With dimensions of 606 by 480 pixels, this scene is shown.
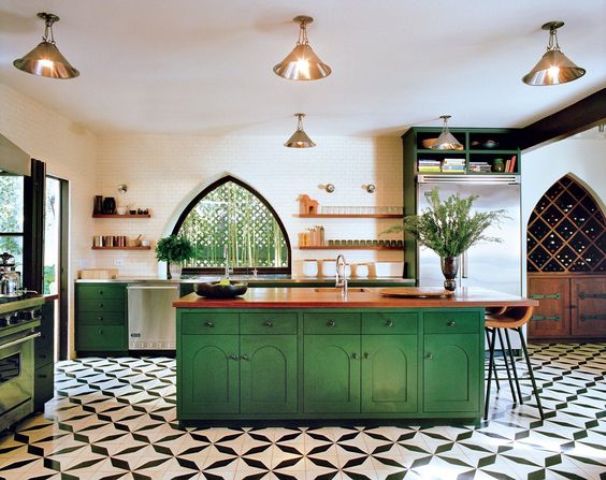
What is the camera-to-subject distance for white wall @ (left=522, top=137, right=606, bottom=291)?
252 inches

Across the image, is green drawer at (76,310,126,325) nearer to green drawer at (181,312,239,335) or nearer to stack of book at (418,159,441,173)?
green drawer at (181,312,239,335)

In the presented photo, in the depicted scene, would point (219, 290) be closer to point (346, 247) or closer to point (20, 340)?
point (20, 340)

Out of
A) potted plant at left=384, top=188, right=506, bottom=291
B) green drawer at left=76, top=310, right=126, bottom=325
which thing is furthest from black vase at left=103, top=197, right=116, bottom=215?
potted plant at left=384, top=188, right=506, bottom=291

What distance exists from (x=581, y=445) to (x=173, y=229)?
5.28m

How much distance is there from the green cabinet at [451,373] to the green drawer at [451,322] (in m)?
0.04

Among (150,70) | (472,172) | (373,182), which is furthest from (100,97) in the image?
(472,172)

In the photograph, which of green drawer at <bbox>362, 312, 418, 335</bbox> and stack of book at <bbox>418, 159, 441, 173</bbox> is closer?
green drawer at <bbox>362, 312, 418, 335</bbox>

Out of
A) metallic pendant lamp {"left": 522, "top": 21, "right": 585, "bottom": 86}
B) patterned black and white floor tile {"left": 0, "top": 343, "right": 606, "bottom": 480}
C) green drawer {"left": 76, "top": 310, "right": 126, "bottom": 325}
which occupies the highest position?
metallic pendant lamp {"left": 522, "top": 21, "right": 585, "bottom": 86}

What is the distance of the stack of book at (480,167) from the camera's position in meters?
5.92

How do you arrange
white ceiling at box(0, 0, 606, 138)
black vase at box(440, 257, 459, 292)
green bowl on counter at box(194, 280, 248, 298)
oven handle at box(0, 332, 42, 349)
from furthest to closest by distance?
black vase at box(440, 257, 459, 292) < green bowl on counter at box(194, 280, 248, 298) < oven handle at box(0, 332, 42, 349) < white ceiling at box(0, 0, 606, 138)

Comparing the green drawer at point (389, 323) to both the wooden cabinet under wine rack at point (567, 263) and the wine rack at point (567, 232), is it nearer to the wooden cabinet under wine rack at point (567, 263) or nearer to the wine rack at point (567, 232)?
the wooden cabinet under wine rack at point (567, 263)

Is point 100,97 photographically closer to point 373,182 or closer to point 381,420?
point 373,182

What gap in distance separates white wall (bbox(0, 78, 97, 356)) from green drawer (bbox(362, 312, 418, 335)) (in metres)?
3.49

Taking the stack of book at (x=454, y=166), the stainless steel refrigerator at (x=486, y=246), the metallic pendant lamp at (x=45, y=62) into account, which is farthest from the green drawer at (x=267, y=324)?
the stack of book at (x=454, y=166)
